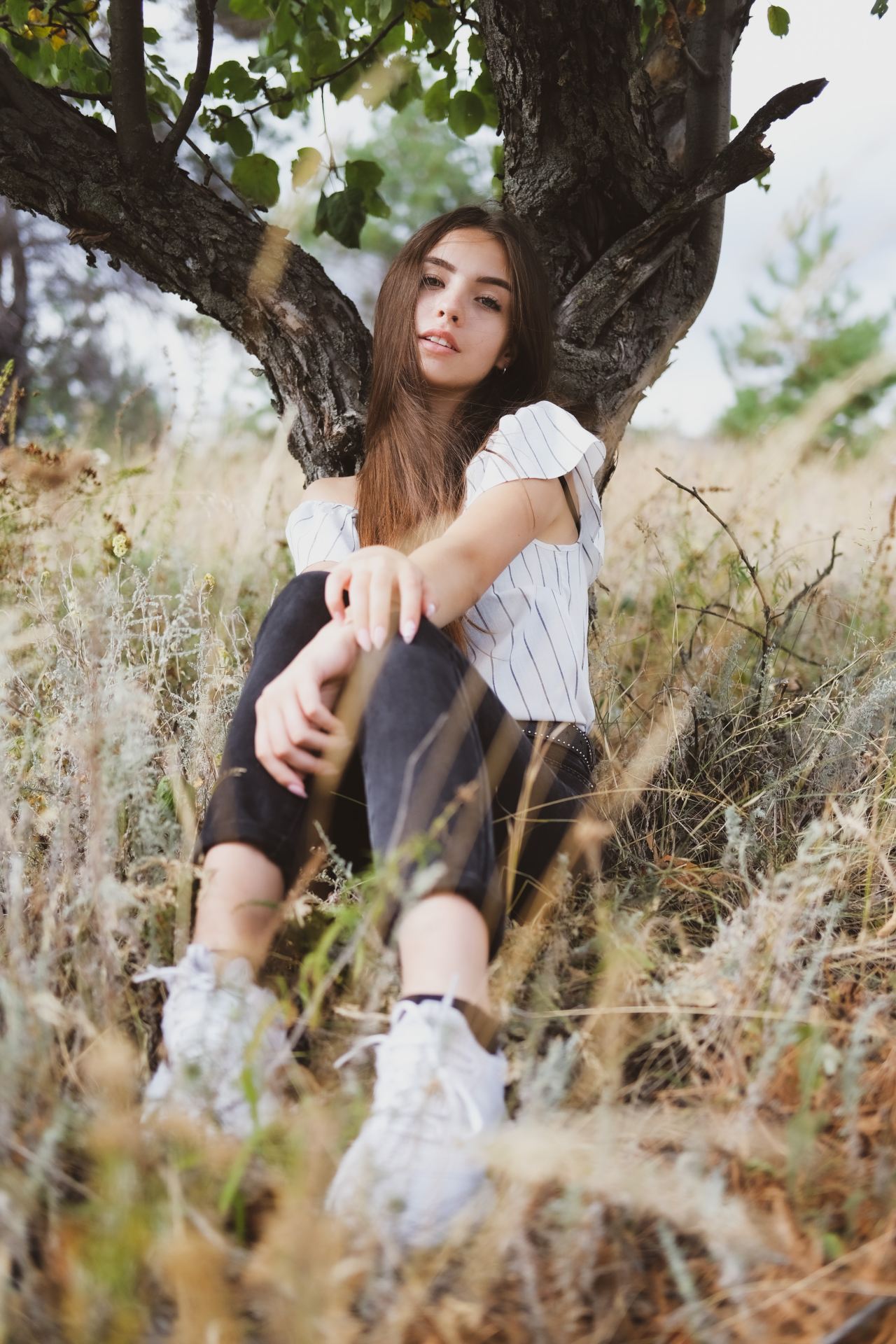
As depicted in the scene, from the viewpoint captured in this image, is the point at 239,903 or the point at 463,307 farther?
the point at 463,307

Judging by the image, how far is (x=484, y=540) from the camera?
159 centimetres

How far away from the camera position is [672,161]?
2.41 metres

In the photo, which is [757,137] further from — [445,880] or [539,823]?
[445,880]

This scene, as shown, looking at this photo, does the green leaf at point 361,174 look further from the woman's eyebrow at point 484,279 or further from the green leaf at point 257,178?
the woman's eyebrow at point 484,279

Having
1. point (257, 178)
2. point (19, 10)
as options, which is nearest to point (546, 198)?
point (257, 178)

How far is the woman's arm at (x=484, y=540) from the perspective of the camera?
1.48 meters

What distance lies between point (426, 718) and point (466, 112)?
194cm

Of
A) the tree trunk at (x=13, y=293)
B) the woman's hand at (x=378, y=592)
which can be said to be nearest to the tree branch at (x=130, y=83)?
the woman's hand at (x=378, y=592)

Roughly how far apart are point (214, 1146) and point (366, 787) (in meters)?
0.46

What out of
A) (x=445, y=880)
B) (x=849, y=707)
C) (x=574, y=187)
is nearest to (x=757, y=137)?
(x=574, y=187)

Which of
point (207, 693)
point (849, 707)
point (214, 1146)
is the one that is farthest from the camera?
point (849, 707)

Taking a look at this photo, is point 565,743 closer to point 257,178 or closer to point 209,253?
point 209,253

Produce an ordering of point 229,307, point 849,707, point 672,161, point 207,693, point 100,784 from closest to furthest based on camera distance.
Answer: point 100,784
point 207,693
point 849,707
point 229,307
point 672,161

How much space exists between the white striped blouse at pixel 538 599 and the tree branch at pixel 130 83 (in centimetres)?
94
